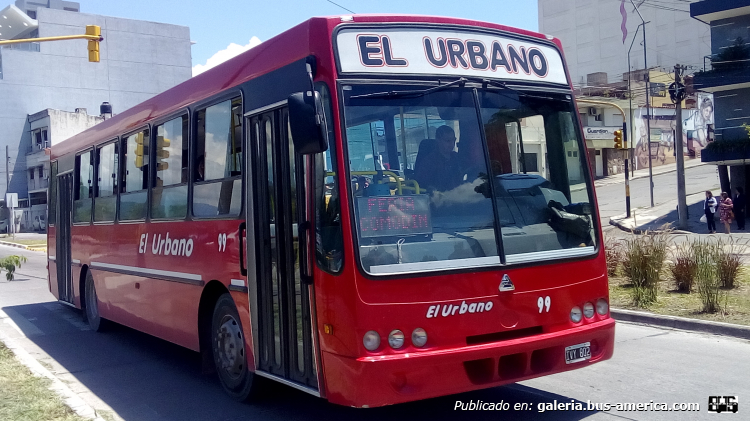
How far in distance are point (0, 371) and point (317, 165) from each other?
496 centimetres

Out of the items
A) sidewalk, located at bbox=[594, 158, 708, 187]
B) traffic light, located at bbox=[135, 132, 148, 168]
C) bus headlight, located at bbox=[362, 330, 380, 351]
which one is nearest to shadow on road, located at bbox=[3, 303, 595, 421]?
bus headlight, located at bbox=[362, 330, 380, 351]

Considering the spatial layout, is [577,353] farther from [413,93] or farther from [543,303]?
[413,93]

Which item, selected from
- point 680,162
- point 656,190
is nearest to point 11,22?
point 680,162

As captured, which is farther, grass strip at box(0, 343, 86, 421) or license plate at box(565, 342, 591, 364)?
grass strip at box(0, 343, 86, 421)

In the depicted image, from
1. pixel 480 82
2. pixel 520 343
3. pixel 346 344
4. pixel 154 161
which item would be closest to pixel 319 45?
pixel 480 82

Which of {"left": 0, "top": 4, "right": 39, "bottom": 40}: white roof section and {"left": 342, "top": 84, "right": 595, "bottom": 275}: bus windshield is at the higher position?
{"left": 0, "top": 4, "right": 39, "bottom": 40}: white roof section

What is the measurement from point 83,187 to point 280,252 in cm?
720

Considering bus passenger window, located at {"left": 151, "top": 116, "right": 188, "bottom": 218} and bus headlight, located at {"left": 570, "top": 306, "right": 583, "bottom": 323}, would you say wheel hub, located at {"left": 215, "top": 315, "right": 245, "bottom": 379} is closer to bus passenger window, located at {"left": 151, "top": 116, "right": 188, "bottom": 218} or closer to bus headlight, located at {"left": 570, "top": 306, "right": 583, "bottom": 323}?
bus passenger window, located at {"left": 151, "top": 116, "right": 188, "bottom": 218}

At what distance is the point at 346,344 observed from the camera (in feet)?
16.0

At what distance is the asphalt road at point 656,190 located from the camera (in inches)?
1548

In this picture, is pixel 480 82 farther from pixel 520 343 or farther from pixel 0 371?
pixel 0 371

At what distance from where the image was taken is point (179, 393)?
7.32 meters

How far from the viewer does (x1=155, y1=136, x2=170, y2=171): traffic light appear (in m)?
8.27

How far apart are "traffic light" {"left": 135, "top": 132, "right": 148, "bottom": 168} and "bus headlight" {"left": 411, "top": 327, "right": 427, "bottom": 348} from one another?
205 inches
